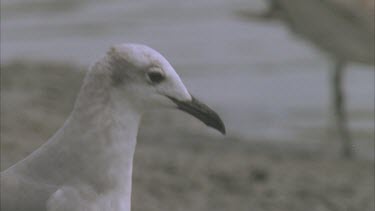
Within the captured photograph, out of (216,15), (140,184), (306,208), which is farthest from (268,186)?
(216,15)

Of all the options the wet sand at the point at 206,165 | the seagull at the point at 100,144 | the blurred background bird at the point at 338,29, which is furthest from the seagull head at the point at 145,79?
the blurred background bird at the point at 338,29

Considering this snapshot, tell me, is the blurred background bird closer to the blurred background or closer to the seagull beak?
the blurred background

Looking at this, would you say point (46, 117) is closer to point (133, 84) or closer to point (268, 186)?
point (268, 186)

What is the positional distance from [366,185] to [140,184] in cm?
136

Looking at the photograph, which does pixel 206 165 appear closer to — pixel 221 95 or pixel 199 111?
pixel 221 95

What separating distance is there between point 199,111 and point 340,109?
14.8 ft

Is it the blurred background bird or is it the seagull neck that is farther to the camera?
the blurred background bird

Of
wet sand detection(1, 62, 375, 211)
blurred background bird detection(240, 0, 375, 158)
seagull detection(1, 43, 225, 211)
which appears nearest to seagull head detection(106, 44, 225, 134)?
seagull detection(1, 43, 225, 211)

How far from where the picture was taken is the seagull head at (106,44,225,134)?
3465mm

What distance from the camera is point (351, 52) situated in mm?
7758

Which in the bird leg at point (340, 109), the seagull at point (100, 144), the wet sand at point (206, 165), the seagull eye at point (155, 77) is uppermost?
the bird leg at point (340, 109)

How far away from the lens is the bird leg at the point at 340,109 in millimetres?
7605

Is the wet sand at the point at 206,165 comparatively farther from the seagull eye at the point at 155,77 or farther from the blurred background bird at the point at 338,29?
the seagull eye at the point at 155,77

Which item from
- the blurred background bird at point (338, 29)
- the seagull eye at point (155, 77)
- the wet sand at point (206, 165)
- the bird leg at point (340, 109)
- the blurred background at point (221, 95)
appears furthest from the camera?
the bird leg at point (340, 109)
